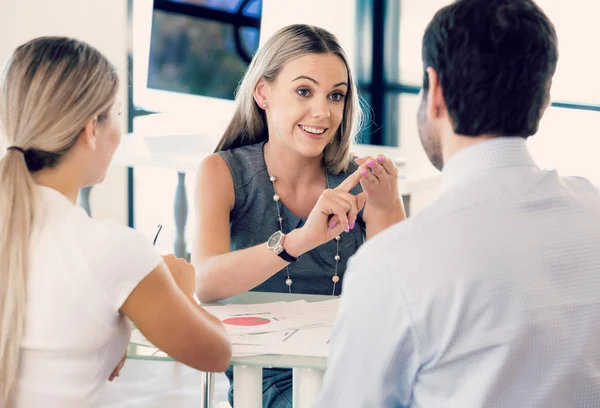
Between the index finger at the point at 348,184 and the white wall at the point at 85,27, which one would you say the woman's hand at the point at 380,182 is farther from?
the white wall at the point at 85,27

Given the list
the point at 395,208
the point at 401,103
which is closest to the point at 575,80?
the point at 401,103

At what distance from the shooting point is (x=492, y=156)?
0.95 meters

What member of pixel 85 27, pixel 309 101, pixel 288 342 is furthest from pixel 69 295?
pixel 85 27

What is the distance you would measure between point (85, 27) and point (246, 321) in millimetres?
4123

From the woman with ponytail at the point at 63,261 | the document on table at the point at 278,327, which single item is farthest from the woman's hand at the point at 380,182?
the woman with ponytail at the point at 63,261

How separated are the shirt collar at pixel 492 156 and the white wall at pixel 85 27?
4.49m

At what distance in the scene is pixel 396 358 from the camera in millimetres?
902

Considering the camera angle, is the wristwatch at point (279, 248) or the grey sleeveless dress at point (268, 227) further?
the grey sleeveless dress at point (268, 227)

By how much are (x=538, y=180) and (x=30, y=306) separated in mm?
743

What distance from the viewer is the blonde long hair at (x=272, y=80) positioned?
6.72 feet

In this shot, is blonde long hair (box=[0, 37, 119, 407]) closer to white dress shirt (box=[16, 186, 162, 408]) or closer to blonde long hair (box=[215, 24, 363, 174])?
white dress shirt (box=[16, 186, 162, 408])

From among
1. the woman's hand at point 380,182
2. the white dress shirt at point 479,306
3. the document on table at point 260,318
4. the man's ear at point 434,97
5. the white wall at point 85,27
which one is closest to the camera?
the white dress shirt at point 479,306

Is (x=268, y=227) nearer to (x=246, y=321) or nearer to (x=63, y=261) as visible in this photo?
(x=246, y=321)

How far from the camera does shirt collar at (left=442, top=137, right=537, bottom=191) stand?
3.12 ft
